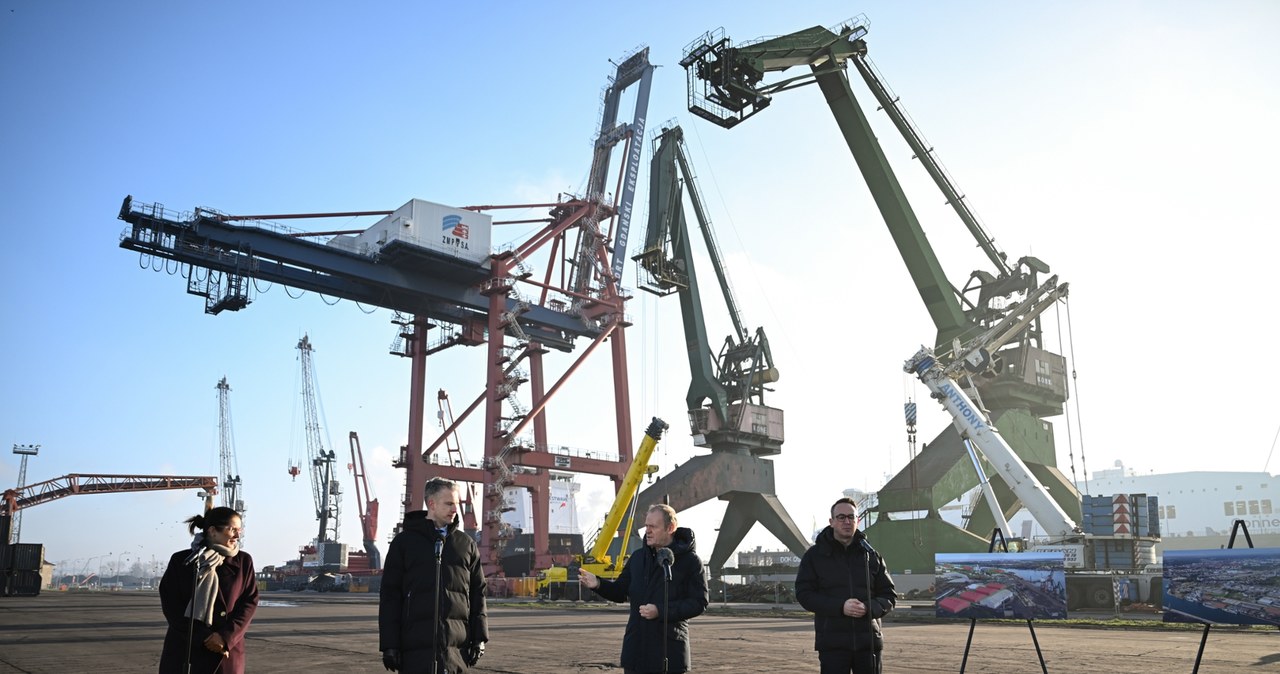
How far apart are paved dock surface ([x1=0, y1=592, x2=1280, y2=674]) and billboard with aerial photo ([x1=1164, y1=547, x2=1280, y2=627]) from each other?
8.97 ft

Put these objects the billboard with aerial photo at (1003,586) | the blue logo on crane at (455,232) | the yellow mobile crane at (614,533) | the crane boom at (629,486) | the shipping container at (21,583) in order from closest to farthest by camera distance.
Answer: the billboard with aerial photo at (1003,586), the crane boom at (629,486), the yellow mobile crane at (614,533), the blue logo on crane at (455,232), the shipping container at (21,583)

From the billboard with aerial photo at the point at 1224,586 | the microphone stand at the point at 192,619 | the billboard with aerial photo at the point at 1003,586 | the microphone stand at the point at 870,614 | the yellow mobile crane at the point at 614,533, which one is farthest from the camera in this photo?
the yellow mobile crane at the point at 614,533

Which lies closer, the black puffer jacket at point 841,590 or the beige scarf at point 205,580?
the beige scarf at point 205,580

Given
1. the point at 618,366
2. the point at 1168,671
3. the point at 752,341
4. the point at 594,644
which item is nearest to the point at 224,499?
the point at 618,366

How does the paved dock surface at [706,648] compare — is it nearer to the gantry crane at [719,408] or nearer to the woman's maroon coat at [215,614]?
the woman's maroon coat at [215,614]

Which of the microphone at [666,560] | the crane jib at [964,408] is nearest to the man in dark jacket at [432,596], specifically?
the microphone at [666,560]

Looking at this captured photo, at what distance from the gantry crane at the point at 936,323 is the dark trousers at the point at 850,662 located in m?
29.0

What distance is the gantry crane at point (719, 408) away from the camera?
4131 cm

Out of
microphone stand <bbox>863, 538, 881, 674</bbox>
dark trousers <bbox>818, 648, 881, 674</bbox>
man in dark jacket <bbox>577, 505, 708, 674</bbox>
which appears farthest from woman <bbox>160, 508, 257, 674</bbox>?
microphone stand <bbox>863, 538, 881, 674</bbox>

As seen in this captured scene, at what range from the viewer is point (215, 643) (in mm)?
5312

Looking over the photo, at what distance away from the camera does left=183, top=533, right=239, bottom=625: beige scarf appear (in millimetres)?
5305

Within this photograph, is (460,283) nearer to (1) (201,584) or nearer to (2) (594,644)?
(2) (594,644)

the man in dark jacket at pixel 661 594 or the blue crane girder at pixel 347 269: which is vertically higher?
the blue crane girder at pixel 347 269

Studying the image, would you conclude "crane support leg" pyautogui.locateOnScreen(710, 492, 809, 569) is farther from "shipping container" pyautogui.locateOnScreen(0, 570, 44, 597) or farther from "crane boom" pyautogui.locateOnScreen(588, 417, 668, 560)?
"shipping container" pyautogui.locateOnScreen(0, 570, 44, 597)
